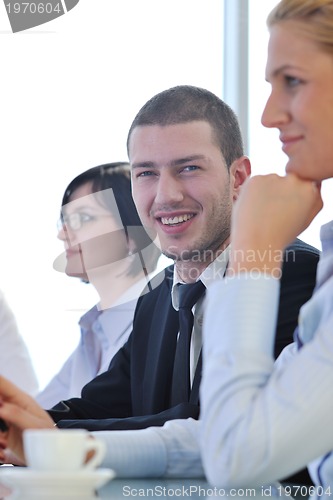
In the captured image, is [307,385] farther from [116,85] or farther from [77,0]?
[77,0]

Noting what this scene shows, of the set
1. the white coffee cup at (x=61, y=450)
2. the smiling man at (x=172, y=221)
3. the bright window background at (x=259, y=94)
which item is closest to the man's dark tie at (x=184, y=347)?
the smiling man at (x=172, y=221)

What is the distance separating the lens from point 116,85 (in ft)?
13.1

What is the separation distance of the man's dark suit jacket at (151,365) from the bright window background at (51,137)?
163cm

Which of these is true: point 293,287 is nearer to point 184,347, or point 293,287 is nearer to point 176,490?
point 184,347

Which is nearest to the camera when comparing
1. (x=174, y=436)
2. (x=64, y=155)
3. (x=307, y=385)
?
(x=307, y=385)

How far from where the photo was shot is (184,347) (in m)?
1.96

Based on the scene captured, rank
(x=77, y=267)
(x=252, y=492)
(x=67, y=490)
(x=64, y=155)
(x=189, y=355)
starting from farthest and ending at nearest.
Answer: (x=64, y=155)
(x=77, y=267)
(x=189, y=355)
(x=252, y=492)
(x=67, y=490)

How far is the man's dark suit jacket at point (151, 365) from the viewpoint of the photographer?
1788 mm

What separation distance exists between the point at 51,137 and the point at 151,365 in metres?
2.04

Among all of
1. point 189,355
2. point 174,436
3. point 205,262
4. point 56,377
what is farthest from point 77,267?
point 174,436

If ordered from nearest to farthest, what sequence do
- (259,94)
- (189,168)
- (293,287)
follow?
1. (293,287)
2. (189,168)
3. (259,94)

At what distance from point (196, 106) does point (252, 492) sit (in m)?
1.34

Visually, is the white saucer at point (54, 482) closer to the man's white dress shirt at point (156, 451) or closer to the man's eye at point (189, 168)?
the man's white dress shirt at point (156, 451)

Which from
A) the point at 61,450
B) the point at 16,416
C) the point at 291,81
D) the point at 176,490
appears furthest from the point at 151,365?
the point at 61,450
